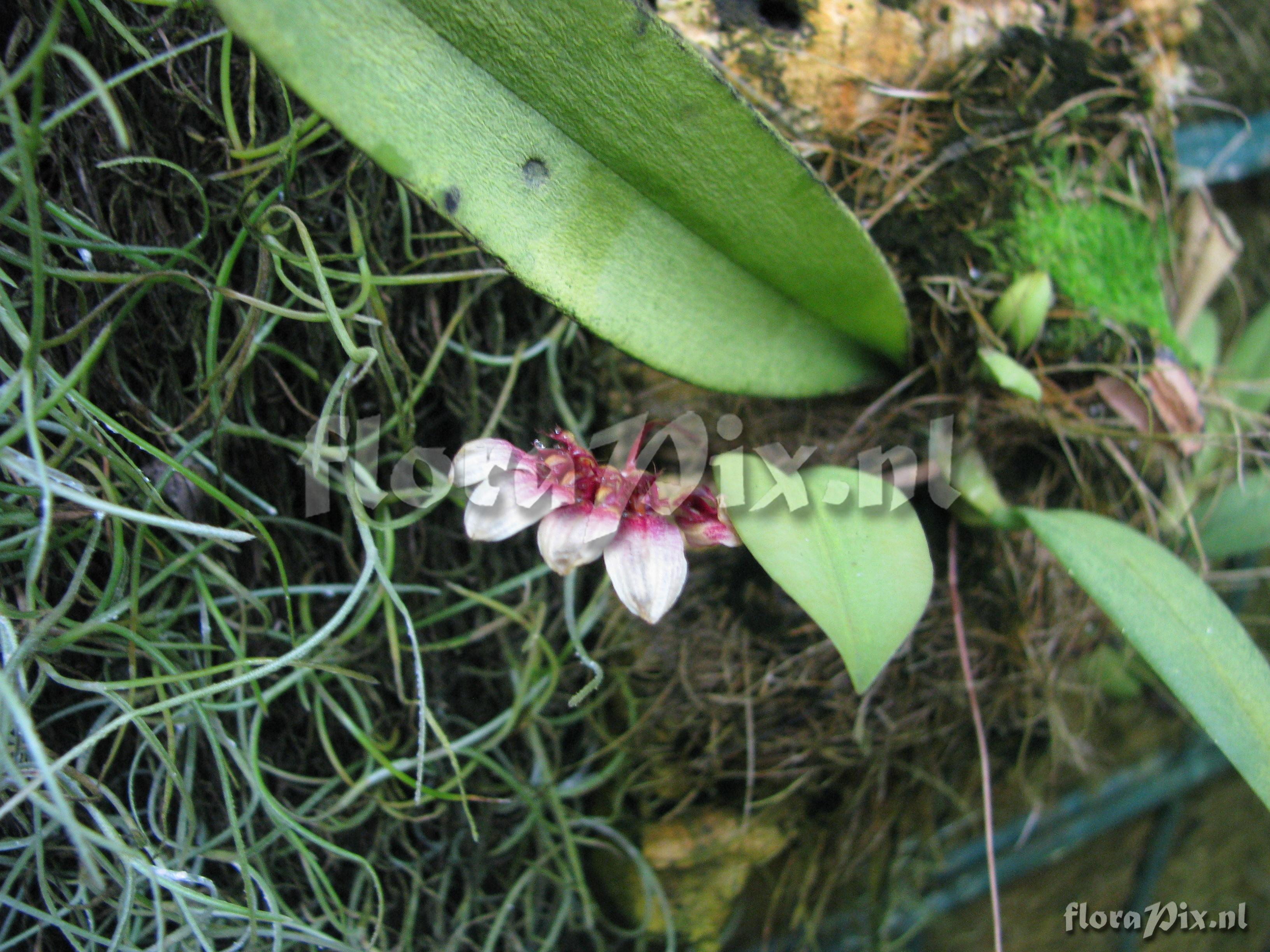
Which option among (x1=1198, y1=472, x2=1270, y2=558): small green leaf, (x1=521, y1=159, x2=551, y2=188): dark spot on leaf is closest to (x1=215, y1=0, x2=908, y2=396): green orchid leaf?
(x1=521, y1=159, x2=551, y2=188): dark spot on leaf

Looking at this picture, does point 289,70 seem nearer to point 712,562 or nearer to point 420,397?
point 420,397

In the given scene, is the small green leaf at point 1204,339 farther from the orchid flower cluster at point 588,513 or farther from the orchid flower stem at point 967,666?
the orchid flower cluster at point 588,513

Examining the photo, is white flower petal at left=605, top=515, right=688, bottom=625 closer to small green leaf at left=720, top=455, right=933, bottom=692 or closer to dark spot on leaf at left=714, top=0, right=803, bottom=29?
small green leaf at left=720, top=455, right=933, bottom=692

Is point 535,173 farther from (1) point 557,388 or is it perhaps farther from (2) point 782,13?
(2) point 782,13

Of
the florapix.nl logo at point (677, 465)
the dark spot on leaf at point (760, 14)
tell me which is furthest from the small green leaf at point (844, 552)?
the dark spot on leaf at point (760, 14)

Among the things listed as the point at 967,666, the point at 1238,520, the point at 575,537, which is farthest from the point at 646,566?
the point at 1238,520
